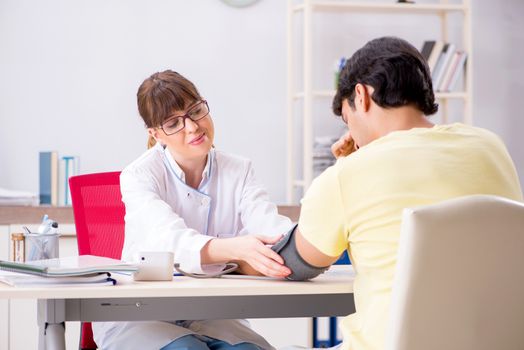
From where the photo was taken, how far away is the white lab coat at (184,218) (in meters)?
2.12

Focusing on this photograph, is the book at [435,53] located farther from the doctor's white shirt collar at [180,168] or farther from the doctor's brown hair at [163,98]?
the doctor's brown hair at [163,98]

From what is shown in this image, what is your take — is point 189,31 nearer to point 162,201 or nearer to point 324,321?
point 324,321

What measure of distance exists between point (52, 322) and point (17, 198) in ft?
7.37

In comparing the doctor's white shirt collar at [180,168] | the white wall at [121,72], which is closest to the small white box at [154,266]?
the doctor's white shirt collar at [180,168]

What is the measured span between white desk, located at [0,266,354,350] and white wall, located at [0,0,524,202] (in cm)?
257

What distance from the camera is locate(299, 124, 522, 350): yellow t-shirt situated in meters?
1.62

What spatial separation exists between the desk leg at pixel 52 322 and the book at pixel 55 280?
71 mm

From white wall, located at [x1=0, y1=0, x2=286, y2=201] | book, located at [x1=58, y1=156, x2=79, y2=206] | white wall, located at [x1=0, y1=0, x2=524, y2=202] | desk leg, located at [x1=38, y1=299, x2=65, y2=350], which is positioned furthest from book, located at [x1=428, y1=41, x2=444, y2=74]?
desk leg, located at [x1=38, y1=299, x2=65, y2=350]

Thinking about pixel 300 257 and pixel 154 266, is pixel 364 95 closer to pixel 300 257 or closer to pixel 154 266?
pixel 300 257

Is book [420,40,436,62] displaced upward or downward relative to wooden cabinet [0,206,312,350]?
upward

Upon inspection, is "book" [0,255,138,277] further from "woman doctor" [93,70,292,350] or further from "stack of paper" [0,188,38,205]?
"stack of paper" [0,188,38,205]

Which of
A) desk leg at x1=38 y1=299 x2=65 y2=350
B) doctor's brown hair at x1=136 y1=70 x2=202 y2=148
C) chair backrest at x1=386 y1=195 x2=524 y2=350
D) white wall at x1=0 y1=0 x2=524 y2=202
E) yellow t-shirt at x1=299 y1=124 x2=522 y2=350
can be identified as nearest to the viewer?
chair backrest at x1=386 y1=195 x2=524 y2=350

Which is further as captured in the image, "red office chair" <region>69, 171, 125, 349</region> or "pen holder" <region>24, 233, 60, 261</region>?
"red office chair" <region>69, 171, 125, 349</region>

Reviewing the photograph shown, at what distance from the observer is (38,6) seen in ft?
14.4
